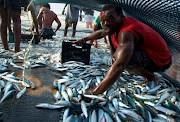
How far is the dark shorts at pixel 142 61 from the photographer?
2602mm

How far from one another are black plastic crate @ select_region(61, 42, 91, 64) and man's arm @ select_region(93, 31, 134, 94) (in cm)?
169

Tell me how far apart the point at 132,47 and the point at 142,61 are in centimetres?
86

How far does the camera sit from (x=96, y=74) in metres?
3.14

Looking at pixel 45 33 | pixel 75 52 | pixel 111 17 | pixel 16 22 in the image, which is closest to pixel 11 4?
pixel 16 22

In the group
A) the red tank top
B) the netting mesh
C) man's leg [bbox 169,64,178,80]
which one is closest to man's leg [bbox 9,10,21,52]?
the netting mesh

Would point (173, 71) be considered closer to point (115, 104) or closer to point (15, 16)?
point (115, 104)

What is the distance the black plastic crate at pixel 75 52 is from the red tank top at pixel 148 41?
1421 millimetres

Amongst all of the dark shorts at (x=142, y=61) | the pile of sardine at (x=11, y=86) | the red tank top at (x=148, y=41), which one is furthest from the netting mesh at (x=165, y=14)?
the pile of sardine at (x=11, y=86)

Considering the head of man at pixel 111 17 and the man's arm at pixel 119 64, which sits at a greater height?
the head of man at pixel 111 17

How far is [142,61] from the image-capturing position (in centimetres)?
267

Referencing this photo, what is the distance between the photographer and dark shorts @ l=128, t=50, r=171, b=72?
2.60 m

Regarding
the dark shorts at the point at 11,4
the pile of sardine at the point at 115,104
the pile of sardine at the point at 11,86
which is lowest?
the pile of sardine at the point at 115,104

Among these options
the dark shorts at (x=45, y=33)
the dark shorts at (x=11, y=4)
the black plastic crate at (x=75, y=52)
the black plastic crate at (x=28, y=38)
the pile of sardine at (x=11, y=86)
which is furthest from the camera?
the dark shorts at (x=45, y=33)

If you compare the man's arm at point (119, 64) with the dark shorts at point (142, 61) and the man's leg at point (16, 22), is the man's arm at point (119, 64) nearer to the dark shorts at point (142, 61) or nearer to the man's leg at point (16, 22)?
the dark shorts at point (142, 61)
